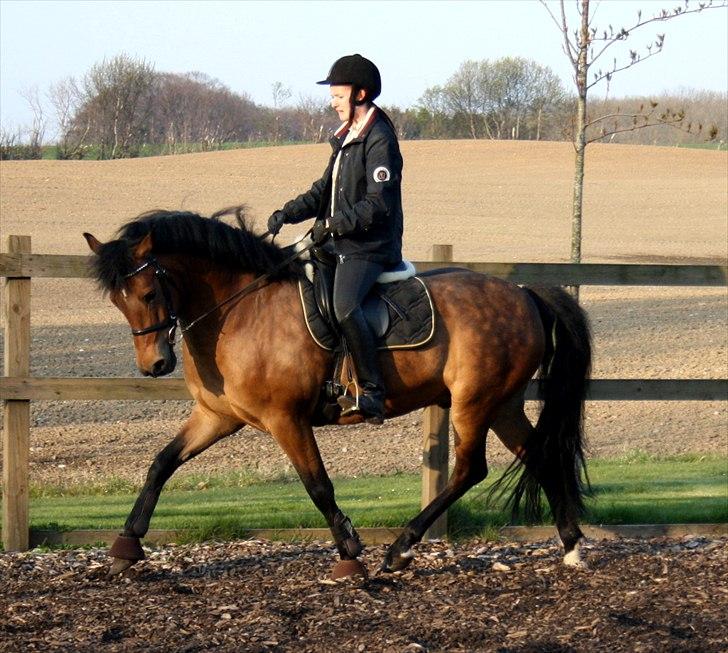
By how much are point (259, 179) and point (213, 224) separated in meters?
38.8

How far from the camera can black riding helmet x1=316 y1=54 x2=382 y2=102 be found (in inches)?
255

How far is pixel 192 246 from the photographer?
257 inches

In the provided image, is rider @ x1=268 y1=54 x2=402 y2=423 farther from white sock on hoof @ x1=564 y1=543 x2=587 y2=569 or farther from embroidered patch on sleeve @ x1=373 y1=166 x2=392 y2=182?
white sock on hoof @ x1=564 y1=543 x2=587 y2=569

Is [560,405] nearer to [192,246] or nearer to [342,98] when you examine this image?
[342,98]

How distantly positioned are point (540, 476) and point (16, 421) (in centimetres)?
330

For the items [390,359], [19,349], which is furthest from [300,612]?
[19,349]

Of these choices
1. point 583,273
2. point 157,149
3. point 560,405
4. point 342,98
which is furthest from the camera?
point 157,149

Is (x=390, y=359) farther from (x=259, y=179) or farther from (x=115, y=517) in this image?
(x=259, y=179)

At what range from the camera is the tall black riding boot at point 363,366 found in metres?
6.41

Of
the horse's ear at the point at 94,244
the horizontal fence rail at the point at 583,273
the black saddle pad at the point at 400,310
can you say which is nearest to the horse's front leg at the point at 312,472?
the black saddle pad at the point at 400,310

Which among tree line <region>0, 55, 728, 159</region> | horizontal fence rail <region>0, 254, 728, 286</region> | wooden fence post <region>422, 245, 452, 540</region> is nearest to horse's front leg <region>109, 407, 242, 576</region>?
wooden fence post <region>422, 245, 452, 540</region>

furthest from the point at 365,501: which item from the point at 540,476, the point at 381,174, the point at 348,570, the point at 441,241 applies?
the point at 441,241

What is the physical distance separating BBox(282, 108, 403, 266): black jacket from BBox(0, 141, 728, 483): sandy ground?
131 cm

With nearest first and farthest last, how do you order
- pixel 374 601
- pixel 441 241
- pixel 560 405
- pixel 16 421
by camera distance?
pixel 374 601
pixel 560 405
pixel 16 421
pixel 441 241
